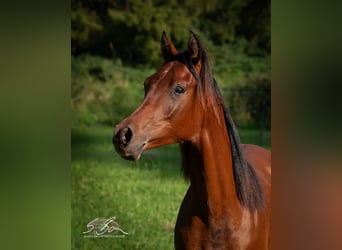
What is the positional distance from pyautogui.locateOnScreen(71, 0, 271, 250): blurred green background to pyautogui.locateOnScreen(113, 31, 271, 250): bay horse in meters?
0.32

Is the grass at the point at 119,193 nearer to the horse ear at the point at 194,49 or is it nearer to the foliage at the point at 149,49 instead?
the foliage at the point at 149,49

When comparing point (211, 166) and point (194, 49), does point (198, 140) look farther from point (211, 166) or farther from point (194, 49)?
point (194, 49)

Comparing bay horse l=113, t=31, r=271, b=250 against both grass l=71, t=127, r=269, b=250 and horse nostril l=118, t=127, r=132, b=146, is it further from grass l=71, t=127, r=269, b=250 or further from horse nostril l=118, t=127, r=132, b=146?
grass l=71, t=127, r=269, b=250

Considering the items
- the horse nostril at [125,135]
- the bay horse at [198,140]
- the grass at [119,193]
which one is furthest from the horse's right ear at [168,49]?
the grass at [119,193]

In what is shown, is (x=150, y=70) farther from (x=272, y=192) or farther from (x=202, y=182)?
(x=272, y=192)

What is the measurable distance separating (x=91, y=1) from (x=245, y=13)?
0.88 metres

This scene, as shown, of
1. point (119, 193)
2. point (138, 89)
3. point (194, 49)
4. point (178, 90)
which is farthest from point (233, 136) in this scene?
point (119, 193)

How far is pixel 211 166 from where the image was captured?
2.26 metres

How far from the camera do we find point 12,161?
276 centimetres

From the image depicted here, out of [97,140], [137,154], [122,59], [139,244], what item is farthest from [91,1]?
[139,244]

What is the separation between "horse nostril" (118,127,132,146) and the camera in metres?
2.14

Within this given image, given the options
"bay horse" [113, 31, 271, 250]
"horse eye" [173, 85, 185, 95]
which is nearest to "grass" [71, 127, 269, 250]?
"bay horse" [113, 31, 271, 250]

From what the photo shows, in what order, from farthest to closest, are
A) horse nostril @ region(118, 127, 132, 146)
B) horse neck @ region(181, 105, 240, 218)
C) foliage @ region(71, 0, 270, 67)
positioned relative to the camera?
foliage @ region(71, 0, 270, 67) < horse neck @ region(181, 105, 240, 218) < horse nostril @ region(118, 127, 132, 146)

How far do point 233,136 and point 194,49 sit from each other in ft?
1.53
